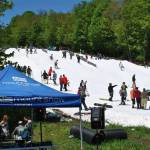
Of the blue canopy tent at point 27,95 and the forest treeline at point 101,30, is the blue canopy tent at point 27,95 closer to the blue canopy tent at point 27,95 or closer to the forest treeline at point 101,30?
the blue canopy tent at point 27,95

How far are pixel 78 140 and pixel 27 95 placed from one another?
1105cm

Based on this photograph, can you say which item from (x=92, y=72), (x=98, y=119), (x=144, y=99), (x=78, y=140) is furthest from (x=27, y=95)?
(x=92, y=72)

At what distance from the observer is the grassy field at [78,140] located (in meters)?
24.6

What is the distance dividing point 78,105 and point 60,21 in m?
142

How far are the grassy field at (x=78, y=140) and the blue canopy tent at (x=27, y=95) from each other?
6015 mm

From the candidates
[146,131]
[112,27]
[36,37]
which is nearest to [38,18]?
[36,37]

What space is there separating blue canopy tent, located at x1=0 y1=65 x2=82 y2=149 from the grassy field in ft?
19.7

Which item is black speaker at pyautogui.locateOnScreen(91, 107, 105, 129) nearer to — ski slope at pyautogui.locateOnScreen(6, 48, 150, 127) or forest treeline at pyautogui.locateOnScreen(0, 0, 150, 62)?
ski slope at pyautogui.locateOnScreen(6, 48, 150, 127)

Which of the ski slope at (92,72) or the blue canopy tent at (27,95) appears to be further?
the ski slope at (92,72)

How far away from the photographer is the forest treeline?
10738cm

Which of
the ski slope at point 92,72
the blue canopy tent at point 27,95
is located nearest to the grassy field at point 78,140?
the blue canopy tent at point 27,95

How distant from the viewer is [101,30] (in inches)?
4727

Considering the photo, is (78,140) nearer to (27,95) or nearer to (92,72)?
(27,95)

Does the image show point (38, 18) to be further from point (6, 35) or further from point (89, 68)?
point (6, 35)
